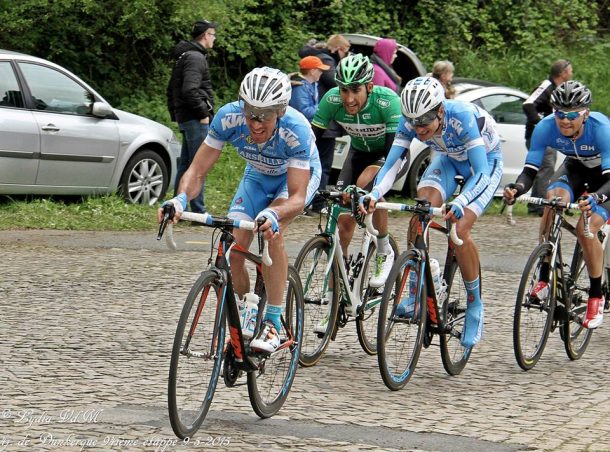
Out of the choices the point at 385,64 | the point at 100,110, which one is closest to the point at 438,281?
the point at 100,110

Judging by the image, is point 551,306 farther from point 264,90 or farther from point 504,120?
point 504,120

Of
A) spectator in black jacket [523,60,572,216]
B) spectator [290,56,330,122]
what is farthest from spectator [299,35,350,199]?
spectator in black jacket [523,60,572,216]

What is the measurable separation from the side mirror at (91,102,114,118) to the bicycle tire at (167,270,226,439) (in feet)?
28.4

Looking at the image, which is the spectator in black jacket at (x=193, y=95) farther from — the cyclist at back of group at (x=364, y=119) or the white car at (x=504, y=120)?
the cyclist at back of group at (x=364, y=119)

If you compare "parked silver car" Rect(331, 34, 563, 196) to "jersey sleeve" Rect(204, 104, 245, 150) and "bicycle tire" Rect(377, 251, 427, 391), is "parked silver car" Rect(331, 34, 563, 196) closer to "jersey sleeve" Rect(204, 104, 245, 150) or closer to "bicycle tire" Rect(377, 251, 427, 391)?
"bicycle tire" Rect(377, 251, 427, 391)

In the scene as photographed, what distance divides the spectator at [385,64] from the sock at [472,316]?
7.81 meters

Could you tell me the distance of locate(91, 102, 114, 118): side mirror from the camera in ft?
48.8

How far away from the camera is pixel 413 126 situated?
8.34 m

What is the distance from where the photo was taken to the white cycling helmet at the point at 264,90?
6898 millimetres

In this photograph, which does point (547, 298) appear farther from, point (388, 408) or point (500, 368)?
point (388, 408)

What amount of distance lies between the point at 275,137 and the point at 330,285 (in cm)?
158

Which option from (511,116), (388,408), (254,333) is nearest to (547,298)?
(388,408)

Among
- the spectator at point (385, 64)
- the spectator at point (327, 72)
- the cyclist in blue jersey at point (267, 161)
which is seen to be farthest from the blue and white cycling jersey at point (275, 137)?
the spectator at point (385, 64)

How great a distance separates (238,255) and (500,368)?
2479mm
